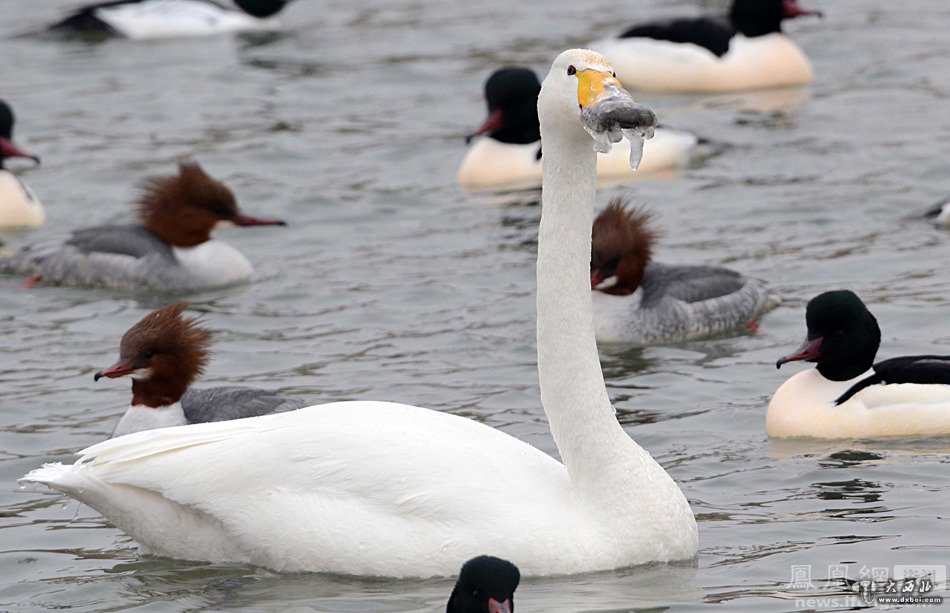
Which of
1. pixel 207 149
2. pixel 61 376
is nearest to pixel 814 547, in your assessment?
pixel 61 376

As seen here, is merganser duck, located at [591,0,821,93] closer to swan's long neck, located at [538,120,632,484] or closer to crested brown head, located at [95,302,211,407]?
crested brown head, located at [95,302,211,407]

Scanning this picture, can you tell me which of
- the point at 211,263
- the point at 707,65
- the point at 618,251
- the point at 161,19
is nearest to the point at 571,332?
the point at 618,251

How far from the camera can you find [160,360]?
9.02 m

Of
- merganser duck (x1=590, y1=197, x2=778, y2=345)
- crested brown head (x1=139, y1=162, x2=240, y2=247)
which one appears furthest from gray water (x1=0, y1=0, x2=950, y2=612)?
crested brown head (x1=139, y1=162, x2=240, y2=247)

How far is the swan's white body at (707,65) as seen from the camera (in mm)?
18922

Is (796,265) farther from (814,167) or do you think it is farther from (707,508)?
(707,508)

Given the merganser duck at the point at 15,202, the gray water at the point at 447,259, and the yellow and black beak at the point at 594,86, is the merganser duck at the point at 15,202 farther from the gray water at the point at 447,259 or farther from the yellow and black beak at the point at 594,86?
the yellow and black beak at the point at 594,86

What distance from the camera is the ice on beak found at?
6.32 metres

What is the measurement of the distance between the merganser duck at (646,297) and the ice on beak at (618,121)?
483 centimetres

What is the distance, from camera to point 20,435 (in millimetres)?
9609

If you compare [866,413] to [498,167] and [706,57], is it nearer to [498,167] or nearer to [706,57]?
[498,167]

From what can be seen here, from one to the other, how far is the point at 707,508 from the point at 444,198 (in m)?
7.89

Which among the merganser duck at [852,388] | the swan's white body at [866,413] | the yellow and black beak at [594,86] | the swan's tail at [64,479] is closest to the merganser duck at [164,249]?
the merganser duck at [852,388]

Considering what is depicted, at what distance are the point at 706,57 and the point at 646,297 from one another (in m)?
7.86
